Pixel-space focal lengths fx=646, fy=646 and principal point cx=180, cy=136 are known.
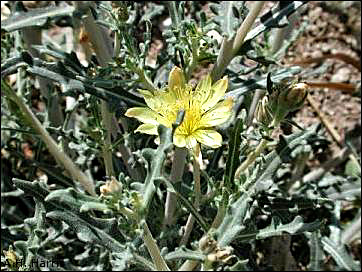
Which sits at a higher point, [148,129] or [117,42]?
→ [117,42]

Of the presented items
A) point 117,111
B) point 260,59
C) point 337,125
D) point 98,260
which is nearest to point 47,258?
point 98,260

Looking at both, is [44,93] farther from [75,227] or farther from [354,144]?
[354,144]

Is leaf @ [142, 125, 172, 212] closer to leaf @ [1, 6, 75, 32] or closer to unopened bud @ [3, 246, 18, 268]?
unopened bud @ [3, 246, 18, 268]

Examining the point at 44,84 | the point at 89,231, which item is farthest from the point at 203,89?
the point at 44,84

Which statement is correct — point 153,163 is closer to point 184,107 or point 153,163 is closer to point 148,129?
point 148,129

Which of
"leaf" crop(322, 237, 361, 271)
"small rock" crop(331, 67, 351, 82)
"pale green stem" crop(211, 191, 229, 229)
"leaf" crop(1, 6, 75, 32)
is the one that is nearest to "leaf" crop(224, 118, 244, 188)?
"pale green stem" crop(211, 191, 229, 229)

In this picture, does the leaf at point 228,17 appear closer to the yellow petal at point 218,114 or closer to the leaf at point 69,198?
the yellow petal at point 218,114
